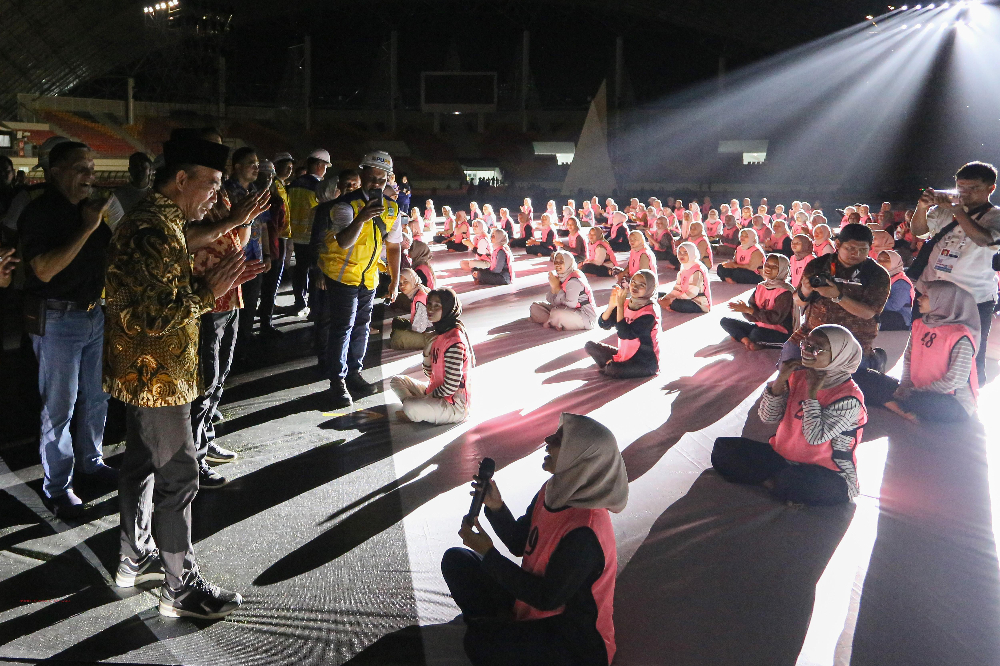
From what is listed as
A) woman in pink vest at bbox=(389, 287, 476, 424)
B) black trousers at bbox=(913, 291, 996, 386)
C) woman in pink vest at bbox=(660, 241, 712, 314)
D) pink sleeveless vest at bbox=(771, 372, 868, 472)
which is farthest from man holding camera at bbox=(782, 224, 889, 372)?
woman in pink vest at bbox=(660, 241, 712, 314)

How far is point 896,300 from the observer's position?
7.75 metres

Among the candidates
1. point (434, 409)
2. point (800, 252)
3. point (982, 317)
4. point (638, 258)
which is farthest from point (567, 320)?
point (982, 317)

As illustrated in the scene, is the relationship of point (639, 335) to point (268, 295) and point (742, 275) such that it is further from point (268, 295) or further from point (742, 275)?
point (742, 275)

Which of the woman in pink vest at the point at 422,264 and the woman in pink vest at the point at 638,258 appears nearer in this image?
the woman in pink vest at the point at 638,258

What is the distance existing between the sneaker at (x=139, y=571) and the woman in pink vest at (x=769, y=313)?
17.9 feet

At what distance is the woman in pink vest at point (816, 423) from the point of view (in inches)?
140

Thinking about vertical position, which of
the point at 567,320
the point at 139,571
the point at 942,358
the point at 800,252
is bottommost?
the point at 139,571

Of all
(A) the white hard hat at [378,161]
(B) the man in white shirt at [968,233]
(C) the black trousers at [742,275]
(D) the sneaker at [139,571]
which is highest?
(A) the white hard hat at [378,161]

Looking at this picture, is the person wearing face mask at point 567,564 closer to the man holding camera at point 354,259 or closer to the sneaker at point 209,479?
the sneaker at point 209,479

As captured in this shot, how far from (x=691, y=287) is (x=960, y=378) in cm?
410

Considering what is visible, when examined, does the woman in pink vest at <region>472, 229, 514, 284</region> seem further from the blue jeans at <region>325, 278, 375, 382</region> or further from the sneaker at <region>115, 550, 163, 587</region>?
the sneaker at <region>115, 550, 163, 587</region>

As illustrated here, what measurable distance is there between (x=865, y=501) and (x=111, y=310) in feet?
11.3

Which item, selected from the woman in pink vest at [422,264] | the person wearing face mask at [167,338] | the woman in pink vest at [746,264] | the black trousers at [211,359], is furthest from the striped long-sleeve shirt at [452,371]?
the woman in pink vest at [746,264]

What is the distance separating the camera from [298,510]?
3.59 meters
